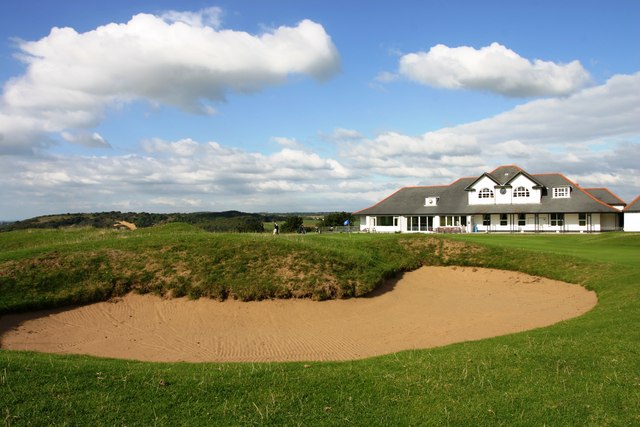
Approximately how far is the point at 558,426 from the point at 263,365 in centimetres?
489

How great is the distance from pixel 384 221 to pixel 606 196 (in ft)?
98.1

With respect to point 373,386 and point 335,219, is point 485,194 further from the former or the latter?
point 373,386

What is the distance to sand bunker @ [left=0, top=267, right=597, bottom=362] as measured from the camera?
12.7 meters

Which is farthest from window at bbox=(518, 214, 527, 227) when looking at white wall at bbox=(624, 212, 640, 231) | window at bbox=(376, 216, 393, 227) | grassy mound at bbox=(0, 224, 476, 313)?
grassy mound at bbox=(0, 224, 476, 313)

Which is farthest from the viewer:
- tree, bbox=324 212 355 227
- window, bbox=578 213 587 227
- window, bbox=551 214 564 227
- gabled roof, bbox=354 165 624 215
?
tree, bbox=324 212 355 227

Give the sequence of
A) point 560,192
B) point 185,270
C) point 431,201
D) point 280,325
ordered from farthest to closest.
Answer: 1. point 431,201
2. point 560,192
3. point 185,270
4. point 280,325

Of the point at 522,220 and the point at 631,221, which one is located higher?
the point at 522,220

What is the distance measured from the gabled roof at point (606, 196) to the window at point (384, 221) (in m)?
27.9

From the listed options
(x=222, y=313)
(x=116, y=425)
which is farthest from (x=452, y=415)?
(x=222, y=313)

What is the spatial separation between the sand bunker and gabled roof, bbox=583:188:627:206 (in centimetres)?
5289

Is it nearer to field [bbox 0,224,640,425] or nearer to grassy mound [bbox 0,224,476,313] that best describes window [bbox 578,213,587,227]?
grassy mound [bbox 0,224,476,313]

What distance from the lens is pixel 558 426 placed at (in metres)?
6.12

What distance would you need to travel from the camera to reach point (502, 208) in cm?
6138

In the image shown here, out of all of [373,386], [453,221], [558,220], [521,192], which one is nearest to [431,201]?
[453,221]
